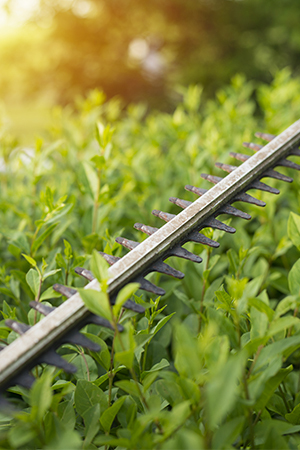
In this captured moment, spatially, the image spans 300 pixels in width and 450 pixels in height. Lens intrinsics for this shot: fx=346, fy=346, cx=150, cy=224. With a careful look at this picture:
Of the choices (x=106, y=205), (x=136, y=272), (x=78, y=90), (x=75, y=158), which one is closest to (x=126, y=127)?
(x=75, y=158)

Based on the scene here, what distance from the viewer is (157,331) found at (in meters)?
0.78

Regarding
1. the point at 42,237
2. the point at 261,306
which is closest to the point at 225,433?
the point at 261,306

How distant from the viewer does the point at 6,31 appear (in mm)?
12102

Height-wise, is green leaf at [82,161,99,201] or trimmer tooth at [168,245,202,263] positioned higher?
green leaf at [82,161,99,201]

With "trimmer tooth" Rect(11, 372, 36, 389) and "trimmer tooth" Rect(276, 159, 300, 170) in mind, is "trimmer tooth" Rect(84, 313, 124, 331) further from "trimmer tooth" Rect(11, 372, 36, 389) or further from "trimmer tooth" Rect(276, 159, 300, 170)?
"trimmer tooth" Rect(276, 159, 300, 170)

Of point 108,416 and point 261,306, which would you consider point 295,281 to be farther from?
point 108,416

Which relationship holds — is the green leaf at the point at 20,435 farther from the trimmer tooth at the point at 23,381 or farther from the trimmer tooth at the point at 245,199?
the trimmer tooth at the point at 245,199

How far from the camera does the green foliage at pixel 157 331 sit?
1.74ft

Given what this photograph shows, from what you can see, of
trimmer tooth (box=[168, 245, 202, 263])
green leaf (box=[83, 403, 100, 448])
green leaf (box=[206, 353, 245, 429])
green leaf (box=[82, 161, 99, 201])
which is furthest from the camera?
green leaf (box=[82, 161, 99, 201])

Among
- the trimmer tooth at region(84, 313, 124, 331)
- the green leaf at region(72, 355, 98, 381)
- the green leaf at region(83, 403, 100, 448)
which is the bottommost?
the green leaf at region(72, 355, 98, 381)

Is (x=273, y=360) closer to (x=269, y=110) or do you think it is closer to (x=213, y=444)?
(x=213, y=444)

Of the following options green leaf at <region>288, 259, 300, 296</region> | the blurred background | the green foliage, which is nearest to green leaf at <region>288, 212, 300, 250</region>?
the green foliage

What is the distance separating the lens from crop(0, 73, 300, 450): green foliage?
531 mm

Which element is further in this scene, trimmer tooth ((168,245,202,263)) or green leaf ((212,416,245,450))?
trimmer tooth ((168,245,202,263))
